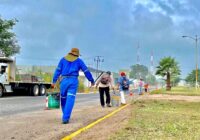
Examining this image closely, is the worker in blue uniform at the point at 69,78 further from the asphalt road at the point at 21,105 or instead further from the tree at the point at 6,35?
the tree at the point at 6,35

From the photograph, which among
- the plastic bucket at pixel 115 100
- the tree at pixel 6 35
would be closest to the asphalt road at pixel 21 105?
the plastic bucket at pixel 115 100

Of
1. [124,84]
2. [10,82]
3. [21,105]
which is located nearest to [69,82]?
[124,84]

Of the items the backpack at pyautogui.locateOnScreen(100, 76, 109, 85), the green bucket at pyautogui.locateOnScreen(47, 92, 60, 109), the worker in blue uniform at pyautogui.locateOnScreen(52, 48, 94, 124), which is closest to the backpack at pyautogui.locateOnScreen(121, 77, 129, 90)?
the backpack at pyautogui.locateOnScreen(100, 76, 109, 85)

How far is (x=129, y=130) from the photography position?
35.8 feet

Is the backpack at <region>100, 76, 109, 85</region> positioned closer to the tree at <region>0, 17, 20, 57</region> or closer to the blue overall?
the blue overall

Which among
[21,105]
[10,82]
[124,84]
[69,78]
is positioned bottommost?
[21,105]

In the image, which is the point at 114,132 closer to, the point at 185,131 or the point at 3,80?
the point at 185,131

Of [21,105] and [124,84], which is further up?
[124,84]

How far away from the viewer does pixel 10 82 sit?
3803 cm

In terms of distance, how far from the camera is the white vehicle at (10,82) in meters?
37.2

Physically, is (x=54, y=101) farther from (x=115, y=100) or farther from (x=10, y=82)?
(x=10, y=82)

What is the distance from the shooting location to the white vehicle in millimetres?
37156

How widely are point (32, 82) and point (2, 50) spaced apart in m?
20.9

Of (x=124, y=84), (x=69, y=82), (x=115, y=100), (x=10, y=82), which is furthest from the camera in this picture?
(x=10, y=82)
